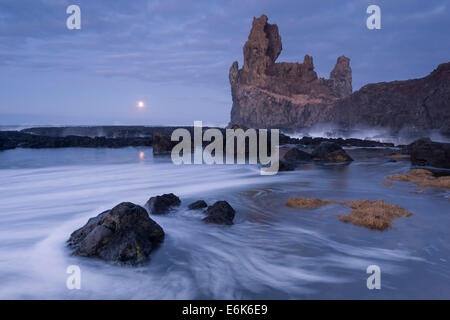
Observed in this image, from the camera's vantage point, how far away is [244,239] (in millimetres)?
5055

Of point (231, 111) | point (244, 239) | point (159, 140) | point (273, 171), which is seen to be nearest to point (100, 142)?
point (159, 140)

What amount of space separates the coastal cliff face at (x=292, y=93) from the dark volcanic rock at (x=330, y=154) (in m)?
38.0

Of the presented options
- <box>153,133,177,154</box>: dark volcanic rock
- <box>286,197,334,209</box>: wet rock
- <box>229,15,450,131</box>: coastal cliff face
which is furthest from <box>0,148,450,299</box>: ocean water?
<box>229,15,450,131</box>: coastal cliff face

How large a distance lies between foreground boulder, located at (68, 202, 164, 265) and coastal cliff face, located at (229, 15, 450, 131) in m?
53.3

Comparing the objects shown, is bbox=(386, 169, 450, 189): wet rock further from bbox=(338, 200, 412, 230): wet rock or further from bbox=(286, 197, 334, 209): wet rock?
bbox=(286, 197, 334, 209): wet rock

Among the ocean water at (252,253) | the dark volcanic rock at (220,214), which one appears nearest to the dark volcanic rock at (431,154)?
the ocean water at (252,253)

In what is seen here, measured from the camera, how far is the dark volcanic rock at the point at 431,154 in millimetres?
12922

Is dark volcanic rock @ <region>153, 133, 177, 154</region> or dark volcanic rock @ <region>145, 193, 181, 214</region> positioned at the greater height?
dark volcanic rock @ <region>153, 133, 177, 154</region>

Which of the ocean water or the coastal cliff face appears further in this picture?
the coastal cliff face

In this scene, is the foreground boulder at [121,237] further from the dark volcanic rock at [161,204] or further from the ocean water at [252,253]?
the dark volcanic rock at [161,204]

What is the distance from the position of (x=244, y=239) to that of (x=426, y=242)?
306 centimetres

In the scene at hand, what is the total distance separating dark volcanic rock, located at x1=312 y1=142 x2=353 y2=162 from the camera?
657 inches

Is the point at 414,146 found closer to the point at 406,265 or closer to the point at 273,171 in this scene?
the point at 273,171

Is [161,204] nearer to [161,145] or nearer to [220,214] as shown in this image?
[220,214]
